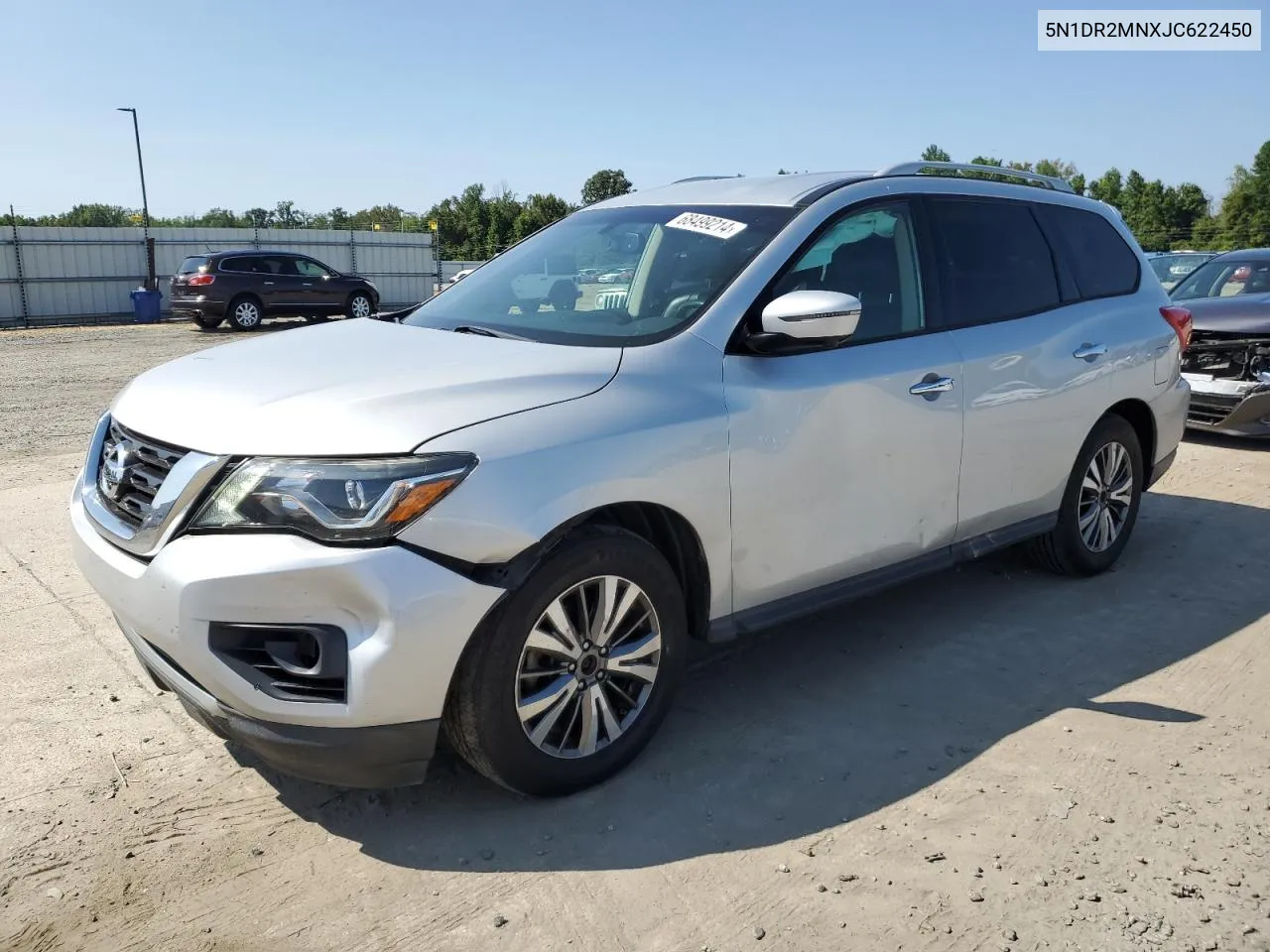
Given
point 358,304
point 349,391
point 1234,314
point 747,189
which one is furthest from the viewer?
point 358,304

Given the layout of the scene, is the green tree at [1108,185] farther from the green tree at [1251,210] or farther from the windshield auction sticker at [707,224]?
the windshield auction sticker at [707,224]

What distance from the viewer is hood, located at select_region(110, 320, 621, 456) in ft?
9.13

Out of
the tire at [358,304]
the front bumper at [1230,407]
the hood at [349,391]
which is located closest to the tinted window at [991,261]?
the hood at [349,391]

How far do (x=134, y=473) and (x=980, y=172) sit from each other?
3838mm

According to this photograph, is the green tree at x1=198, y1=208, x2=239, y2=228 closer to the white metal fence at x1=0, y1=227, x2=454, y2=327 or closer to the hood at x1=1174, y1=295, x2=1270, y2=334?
the white metal fence at x1=0, y1=227, x2=454, y2=327

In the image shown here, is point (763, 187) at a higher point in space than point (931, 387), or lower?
higher

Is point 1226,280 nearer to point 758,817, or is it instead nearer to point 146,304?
point 758,817

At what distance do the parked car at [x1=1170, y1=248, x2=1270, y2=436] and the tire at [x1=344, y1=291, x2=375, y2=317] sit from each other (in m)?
19.1

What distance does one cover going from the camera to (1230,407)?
27.5ft

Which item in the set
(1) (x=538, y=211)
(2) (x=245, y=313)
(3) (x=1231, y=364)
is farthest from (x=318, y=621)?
(1) (x=538, y=211)

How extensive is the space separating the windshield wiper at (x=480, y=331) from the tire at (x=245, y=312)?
2052cm

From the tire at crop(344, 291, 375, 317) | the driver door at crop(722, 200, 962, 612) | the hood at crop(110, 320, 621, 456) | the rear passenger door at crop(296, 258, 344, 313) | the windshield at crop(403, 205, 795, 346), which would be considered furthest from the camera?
the tire at crop(344, 291, 375, 317)

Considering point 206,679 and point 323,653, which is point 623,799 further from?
point 206,679

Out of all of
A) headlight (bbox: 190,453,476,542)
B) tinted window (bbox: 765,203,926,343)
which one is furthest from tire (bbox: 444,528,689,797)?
tinted window (bbox: 765,203,926,343)
